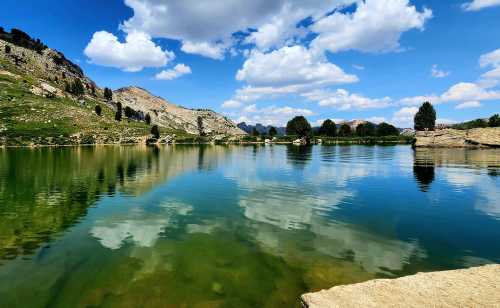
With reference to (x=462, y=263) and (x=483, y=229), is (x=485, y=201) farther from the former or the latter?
(x=462, y=263)

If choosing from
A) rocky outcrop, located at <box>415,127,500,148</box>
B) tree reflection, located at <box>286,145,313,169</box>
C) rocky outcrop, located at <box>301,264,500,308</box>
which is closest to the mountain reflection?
rocky outcrop, located at <box>301,264,500,308</box>

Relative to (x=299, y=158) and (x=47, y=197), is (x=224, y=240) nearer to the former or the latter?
(x=47, y=197)

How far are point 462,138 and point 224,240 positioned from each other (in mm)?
173029

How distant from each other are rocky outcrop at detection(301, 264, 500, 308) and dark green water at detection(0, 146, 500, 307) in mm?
3061

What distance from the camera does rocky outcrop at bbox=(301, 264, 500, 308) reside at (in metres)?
12.5

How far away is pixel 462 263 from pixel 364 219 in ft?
36.5

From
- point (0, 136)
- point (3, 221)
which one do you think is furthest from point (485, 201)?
point (0, 136)

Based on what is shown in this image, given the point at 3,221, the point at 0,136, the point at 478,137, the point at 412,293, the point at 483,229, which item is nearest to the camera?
the point at 412,293

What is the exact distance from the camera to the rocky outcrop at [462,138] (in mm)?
145125

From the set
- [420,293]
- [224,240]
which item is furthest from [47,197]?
[420,293]

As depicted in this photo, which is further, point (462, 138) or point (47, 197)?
point (462, 138)

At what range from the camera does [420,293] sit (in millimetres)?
13297

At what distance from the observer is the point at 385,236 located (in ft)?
84.2

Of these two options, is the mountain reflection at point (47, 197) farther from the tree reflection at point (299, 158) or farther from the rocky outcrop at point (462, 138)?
the rocky outcrop at point (462, 138)
